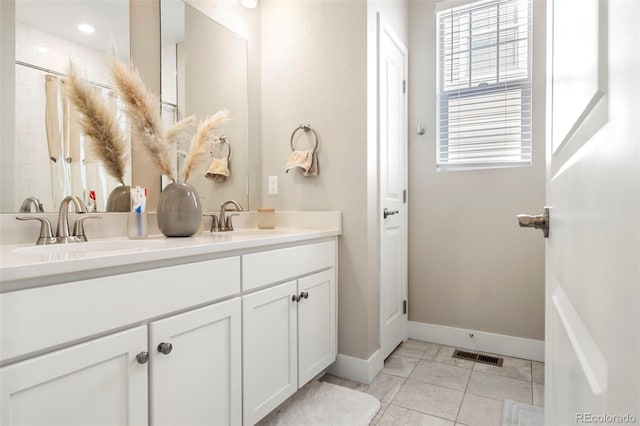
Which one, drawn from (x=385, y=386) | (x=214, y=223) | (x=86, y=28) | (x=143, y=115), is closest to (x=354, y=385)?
(x=385, y=386)

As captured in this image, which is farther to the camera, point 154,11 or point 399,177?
point 399,177

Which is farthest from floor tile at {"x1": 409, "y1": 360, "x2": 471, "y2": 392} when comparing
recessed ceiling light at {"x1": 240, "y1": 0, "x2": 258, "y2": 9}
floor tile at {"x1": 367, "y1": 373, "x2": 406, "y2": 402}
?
recessed ceiling light at {"x1": 240, "y1": 0, "x2": 258, "y2": 9}

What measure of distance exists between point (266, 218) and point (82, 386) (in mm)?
1394

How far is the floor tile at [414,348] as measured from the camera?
2.41 meters

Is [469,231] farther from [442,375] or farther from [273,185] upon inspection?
[273,185]

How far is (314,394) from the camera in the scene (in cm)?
184

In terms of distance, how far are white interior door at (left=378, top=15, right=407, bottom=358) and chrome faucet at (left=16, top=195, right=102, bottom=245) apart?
4.94 ft

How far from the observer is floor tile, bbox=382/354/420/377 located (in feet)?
7.02

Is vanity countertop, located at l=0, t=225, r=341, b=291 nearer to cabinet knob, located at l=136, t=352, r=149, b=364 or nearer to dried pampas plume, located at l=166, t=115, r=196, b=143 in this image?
cabinet knob, located at l=136, t=352, r=149, b=364

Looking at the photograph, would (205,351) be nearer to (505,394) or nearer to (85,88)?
(85,88)

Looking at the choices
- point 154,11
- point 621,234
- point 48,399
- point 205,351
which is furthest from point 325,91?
point 621,234

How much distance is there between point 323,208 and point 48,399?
1544 millimetres

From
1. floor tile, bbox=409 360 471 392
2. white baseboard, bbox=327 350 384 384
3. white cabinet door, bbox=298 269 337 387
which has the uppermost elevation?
white cabinet door, bbox=298 269 337 387

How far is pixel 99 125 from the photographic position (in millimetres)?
1353
